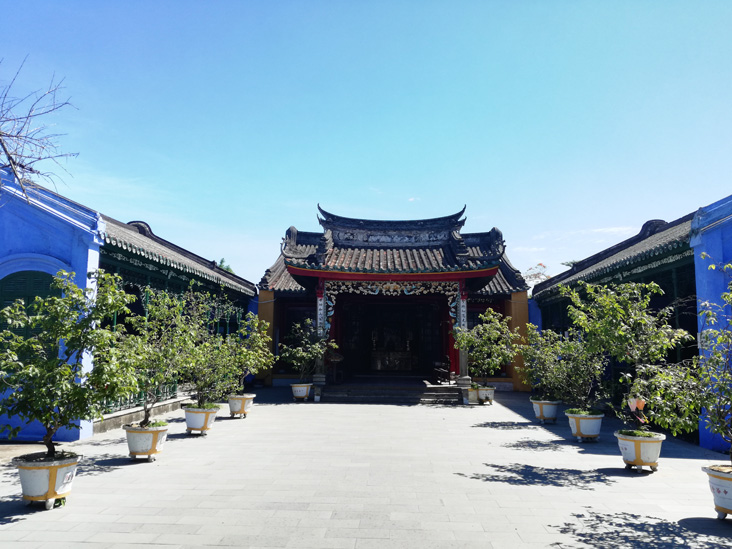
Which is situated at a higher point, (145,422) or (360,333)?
(360,333)

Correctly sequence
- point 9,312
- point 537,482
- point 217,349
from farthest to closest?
point 217,349, point 537,482, point 9,312

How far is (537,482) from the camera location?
609cm

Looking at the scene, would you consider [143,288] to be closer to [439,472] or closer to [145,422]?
[145,422]

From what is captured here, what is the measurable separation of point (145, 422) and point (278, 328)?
36.6 feet

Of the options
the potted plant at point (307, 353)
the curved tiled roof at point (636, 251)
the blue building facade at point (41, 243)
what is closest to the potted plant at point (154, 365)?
the blue building facade at point (41, 243)

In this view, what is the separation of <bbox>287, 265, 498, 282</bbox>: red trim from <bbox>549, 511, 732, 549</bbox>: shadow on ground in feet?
33.0

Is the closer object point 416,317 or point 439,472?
point 439,472

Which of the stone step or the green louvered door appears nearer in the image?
the green louvered door

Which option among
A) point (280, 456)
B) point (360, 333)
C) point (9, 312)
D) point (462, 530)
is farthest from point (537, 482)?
point (360, 333)

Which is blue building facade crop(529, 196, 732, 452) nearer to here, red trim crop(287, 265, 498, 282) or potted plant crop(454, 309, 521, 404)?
potted plant crop(454, 309, 521, 404)

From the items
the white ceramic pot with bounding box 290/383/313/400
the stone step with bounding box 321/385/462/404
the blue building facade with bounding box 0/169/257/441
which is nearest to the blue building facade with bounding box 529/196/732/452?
the stone step with bounding box 321/385/462/404

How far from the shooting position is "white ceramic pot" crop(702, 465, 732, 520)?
15.4ft

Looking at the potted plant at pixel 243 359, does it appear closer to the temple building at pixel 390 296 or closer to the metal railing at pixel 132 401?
the metal railing at pixel 132 401

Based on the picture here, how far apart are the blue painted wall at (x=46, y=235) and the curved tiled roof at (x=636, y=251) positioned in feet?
35.6
